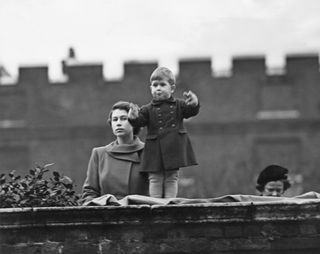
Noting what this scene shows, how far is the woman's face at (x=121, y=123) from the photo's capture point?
401 inches

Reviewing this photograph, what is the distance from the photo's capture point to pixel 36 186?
382 inches

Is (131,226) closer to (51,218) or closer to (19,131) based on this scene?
(51,218)

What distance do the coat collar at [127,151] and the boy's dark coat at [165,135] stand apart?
15.1 inches

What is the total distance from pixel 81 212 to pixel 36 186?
2.32 feet

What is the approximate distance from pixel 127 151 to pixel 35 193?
0.99 meters

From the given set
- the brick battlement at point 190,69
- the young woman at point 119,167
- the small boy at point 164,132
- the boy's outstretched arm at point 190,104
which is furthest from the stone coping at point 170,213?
the brick battlement at point 190,69

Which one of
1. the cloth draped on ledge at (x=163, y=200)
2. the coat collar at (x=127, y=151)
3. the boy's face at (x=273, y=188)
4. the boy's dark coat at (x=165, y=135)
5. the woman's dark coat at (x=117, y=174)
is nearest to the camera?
the cloth draped on ledge at (x=163, y=200)

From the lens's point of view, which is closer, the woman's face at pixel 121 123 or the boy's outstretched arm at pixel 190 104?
the boy's outstretched arm at pixel 190 104

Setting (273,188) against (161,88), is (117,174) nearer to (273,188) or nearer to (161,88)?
(161,88)

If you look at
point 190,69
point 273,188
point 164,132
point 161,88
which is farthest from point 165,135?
point 190,69

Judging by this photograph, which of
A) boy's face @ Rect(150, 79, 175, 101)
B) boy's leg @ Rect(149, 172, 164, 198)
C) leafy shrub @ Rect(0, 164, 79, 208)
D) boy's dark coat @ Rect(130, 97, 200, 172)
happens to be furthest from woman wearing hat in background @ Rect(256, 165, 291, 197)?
leafy shrub @ Rect(0, 164, 79, 208)

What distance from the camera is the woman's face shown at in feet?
33.4

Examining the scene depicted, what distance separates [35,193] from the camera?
31.6 ft

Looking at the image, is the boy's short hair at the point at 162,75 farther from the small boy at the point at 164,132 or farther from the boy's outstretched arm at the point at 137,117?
the boy's outstretched arm at the point at 137,117
